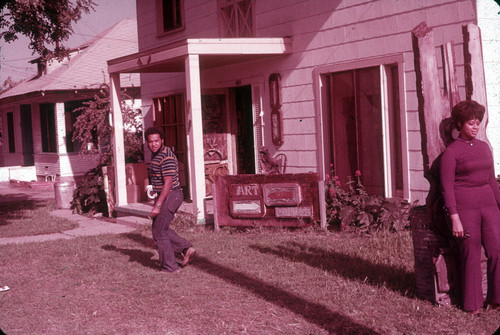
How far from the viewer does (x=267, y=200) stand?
923 centimetres

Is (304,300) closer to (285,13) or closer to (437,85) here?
(437,85)

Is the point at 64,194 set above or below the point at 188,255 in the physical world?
above

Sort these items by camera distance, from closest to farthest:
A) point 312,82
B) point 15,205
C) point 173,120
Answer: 1. point 312,82
2. point 173,120
3. point 15,205

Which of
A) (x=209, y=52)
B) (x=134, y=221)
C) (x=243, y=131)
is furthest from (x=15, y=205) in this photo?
(x=209, y=52)

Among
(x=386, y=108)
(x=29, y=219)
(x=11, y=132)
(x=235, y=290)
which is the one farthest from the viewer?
(x=11, y=132)

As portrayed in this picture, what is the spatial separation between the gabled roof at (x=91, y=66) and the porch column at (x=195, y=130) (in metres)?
10.2

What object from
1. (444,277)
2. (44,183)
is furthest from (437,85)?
(44,183)

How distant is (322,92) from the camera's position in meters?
10.0

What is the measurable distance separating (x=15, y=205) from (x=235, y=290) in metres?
11.0

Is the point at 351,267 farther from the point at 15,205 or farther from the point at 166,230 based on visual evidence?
the point at 15,205

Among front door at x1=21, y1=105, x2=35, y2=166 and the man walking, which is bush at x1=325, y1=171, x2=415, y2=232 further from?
front door at x1=21, y1=105, x2=35, y2=166

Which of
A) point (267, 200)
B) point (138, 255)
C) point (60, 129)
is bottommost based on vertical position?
point (138, 255)

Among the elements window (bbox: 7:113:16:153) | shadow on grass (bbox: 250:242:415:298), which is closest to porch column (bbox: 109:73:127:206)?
shadow on grass (bbox: 250:242:415:298)

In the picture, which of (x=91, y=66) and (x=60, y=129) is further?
(x=91, y=66)
